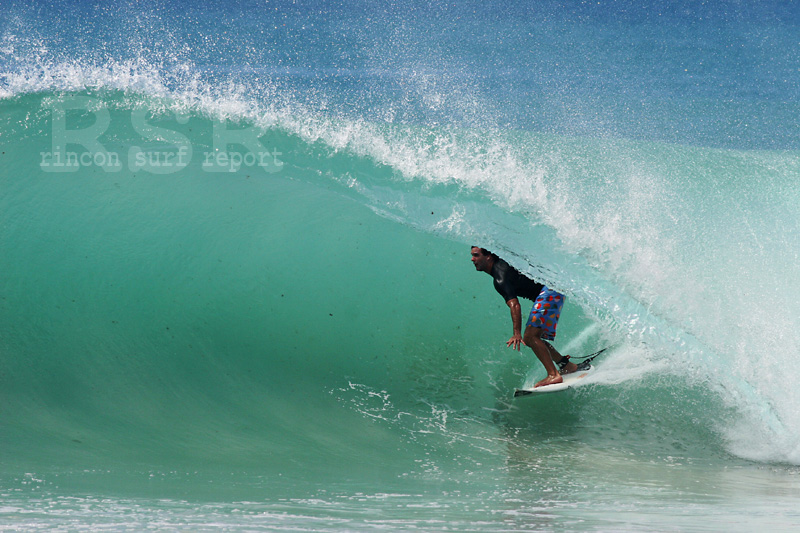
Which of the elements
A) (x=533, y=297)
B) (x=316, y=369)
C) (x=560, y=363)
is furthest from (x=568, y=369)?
(x=316, y=369)

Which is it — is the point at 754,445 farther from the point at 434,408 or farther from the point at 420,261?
the point at 420,261

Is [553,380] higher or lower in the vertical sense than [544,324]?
lower

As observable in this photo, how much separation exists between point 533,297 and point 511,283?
204 millimetres

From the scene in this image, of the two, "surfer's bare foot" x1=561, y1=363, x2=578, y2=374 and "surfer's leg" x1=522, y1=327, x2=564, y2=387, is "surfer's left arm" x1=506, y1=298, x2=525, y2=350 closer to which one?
"surfer's leg" x1=522, y1=327, x2=564, y2=387

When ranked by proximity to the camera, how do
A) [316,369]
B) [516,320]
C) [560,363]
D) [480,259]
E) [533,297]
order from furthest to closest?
[316,369] → [560,363] → [533,297] → [480,259] → [516,320]

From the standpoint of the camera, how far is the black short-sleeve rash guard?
12.4 feet

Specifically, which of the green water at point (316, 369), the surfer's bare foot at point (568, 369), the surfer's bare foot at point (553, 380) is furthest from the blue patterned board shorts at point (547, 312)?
the surfer's bare foot at point (568, 369)

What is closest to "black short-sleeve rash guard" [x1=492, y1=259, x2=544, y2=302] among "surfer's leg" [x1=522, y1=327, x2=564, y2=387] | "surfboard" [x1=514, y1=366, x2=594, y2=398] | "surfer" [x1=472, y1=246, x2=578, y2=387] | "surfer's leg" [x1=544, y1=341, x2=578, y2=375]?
"surfer" [x1=472, y1=246, x2=578, y2=387]

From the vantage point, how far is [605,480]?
280 centimetres

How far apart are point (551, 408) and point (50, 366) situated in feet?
10.5

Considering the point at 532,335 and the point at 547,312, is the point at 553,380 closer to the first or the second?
the point at 532,335

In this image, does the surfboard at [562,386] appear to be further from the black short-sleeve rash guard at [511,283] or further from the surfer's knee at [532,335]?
the black short-sleeve rash guard at [511,283]

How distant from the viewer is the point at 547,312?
3.86 meters

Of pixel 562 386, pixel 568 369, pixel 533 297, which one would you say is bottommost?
pixel 562 386
